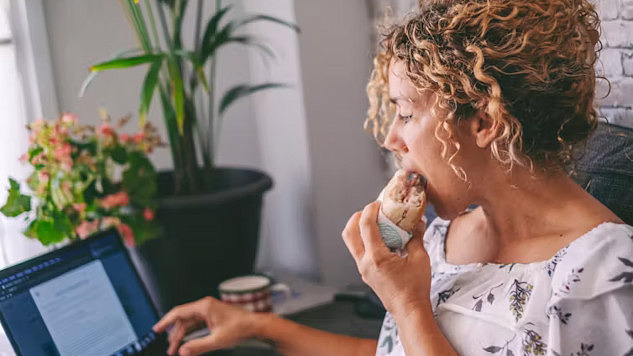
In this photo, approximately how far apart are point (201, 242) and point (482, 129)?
0.96 meters

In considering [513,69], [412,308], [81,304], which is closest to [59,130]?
[81,304]

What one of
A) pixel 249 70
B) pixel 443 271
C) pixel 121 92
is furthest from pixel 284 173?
pixel 443 271

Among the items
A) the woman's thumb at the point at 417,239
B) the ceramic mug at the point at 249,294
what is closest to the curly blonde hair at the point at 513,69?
the woman's thumb at the point at 417,239

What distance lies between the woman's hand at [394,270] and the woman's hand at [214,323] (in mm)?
356

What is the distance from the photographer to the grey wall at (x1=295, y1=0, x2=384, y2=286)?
6.66 ft

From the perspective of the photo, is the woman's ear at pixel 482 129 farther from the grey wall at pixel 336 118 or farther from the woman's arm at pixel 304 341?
the grey wall at pixel 336 118

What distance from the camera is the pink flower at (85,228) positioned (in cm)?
155

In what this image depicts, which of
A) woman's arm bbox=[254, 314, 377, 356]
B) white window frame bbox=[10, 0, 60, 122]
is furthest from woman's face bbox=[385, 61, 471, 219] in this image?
white window frame bbox=[10, 0, 60, 122]

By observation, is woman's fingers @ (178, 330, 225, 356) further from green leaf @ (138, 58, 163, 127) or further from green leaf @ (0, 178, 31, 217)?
green leaf @ (138, 58, 163, 127)

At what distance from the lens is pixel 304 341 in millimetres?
1309

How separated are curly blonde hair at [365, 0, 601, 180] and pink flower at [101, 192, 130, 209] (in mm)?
849

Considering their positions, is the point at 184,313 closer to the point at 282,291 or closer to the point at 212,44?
the point at 282,291

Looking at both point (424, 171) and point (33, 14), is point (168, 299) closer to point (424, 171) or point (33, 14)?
point (33, 14)

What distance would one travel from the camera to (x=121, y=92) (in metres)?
2.06
